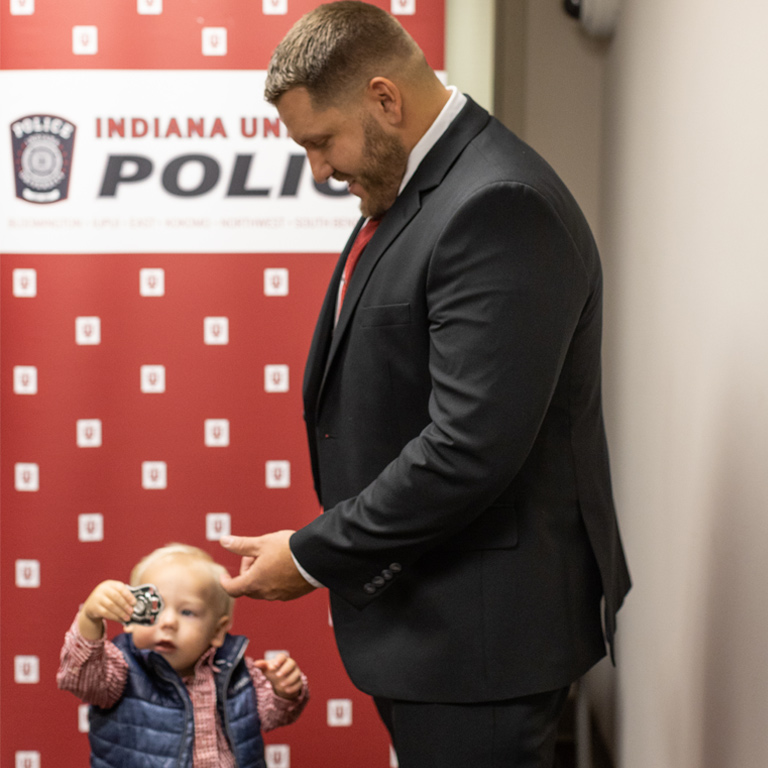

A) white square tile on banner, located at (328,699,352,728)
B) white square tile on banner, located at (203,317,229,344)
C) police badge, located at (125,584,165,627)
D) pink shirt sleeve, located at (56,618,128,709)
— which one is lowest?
white square tile on banner, located at (328,699,352,728)

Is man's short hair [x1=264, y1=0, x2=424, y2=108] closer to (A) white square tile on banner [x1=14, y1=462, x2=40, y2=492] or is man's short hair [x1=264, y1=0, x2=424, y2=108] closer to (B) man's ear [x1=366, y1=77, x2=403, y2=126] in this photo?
(B) man's ear [x1=366, y1=77, x2=403, y2=126]

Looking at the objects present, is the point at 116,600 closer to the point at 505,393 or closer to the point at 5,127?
the point at 505,393

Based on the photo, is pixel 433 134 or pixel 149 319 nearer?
pixel 433 134

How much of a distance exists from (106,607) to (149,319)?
0.82m

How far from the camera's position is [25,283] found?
2.25 m

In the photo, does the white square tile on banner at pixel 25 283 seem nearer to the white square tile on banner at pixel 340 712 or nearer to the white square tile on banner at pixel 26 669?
the white square tile on banner at pixel 26 669

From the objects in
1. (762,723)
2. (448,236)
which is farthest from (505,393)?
(762,723)

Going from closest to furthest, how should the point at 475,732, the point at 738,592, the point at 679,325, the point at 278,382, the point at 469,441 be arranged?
1. the point at 469,441
2. the point at 475,732
3. the point at 738,592
4. the point at 679,325
5. the point at 278,382

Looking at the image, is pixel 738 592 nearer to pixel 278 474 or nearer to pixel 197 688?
pixel 197 688

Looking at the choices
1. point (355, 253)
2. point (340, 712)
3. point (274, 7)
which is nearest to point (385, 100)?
point (355, 253)

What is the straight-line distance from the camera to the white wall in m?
1.26

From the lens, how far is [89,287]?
226cm

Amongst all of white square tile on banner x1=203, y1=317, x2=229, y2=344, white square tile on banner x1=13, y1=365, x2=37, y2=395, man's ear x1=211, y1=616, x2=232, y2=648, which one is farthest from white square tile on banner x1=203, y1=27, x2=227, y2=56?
man's ear x1=211, y1=616, x2=232, y2=648

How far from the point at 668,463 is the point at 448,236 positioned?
92 centimetres
